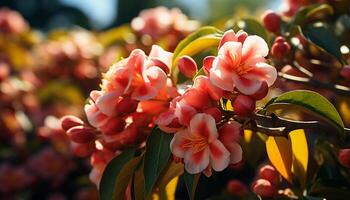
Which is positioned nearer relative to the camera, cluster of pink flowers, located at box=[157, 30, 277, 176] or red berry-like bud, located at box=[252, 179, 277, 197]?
cluster of pink flowers, located at box=[157, 30, 277, 176]

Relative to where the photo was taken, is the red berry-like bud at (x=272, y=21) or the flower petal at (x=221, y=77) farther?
the red berry-like bud at (x=272, y=21)

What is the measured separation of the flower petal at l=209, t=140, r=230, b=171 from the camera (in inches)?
46.8

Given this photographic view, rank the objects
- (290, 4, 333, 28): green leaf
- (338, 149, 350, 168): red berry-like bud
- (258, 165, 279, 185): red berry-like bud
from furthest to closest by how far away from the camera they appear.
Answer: (290, 4, 333, 28): green leaf
(258, 165, 279, 185): red berry-like bud
(338, 149, 350, 168): red berry-like bud

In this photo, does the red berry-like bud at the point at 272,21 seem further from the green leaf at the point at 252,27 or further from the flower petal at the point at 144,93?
the flower petal at the point at 144,93

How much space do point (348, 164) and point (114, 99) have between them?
1.39ft

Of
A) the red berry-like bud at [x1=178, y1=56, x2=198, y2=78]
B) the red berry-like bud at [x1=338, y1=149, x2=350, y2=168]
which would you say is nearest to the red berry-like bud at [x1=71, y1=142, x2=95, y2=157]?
the red berry-like bud at [x1=178, y1=56, x2=198, y2=78]

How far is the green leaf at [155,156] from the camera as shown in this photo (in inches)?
48.1

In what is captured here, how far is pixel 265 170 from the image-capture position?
141 centimetres

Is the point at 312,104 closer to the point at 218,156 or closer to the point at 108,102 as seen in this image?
the point at 218,156

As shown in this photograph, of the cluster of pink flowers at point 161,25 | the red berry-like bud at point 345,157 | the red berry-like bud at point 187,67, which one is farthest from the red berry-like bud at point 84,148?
the cluster of pink flowers at point 161,25

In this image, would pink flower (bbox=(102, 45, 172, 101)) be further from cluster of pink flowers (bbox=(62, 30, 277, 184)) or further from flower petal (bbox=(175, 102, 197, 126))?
flower petal (bbox=(175, 102, 197, 126))

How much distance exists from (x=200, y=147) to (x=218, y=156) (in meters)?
0.04

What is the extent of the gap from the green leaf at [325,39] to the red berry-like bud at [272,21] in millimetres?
113

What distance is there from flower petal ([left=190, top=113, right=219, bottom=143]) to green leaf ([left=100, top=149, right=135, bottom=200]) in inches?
8.6
